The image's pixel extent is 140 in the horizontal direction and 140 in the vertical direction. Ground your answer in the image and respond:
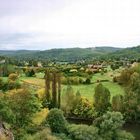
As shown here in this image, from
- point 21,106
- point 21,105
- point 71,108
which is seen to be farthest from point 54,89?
point 21,106

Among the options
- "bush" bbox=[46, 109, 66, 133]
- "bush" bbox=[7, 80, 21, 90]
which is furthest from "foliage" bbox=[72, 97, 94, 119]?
"bush" bbox=[7, 80, 21, 90]

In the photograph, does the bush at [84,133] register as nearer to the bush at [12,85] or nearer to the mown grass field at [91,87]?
the mown grass field at [91,87]

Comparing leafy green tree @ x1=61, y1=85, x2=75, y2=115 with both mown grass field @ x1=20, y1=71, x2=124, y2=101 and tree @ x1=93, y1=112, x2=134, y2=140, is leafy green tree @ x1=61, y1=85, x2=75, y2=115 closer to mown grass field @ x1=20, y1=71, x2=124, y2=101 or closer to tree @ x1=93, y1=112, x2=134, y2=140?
mown grass field @ x1=20, y1=71, x2=124, y2=101

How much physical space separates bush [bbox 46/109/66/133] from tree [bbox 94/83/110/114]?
21.3 m

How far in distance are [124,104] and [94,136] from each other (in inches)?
1058

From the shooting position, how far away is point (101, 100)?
83.7m

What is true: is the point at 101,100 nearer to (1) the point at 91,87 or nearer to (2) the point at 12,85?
(1) the point at 91,87

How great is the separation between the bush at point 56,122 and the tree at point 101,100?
70.0ft

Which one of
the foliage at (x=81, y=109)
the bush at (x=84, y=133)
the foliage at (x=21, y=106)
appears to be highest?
the foliage at (x=21, y=106)

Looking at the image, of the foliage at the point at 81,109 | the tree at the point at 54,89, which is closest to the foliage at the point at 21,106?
the foliage at the point at 81,109

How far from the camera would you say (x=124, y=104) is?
8325 cm

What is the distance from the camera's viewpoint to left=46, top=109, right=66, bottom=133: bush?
62156mm

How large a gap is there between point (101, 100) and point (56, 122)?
23.1m

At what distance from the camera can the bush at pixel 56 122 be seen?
6216cm
